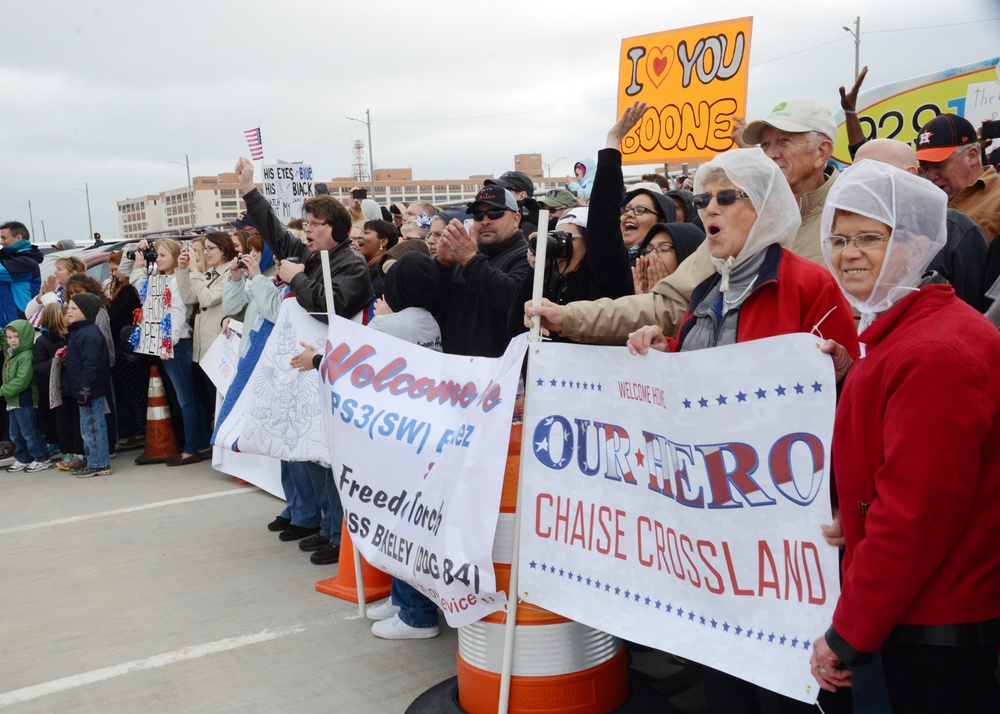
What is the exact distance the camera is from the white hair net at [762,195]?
9.08 ft

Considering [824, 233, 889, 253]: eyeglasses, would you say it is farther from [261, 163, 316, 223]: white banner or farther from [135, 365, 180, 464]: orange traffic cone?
[135, 365, 180, 464]: orange traffic cone

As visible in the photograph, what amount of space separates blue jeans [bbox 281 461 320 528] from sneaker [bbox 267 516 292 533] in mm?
125

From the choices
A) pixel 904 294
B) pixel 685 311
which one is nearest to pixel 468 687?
pixel 685 311

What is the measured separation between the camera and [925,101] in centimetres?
744

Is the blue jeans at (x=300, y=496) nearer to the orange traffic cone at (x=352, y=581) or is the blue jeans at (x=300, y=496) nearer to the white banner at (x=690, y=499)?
the orange traffic cone at (x=352, y=581)

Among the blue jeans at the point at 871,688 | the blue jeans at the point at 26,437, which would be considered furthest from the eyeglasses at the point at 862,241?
the blue jeans at the point at 26,437

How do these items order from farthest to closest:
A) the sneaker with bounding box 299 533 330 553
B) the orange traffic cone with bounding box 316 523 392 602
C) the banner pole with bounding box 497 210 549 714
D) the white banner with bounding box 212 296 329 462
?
1. the sneaker with bounding box 299 533 330 553
2. the white banner with bounding box 212 296 329 462
3. the orange traffic cone with bounding box 316 523 392 602
4. the banner pole with bounding box 497 210 549 714

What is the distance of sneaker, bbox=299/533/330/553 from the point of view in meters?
6.09

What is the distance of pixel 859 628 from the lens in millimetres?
2061

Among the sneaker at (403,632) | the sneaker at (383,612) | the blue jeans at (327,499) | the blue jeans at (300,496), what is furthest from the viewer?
the blue jeans at (300,496)

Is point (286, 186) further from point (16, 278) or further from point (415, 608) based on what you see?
point (415, 608)

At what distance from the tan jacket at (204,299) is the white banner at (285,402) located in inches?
117

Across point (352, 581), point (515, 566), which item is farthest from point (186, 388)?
point (515, 566)

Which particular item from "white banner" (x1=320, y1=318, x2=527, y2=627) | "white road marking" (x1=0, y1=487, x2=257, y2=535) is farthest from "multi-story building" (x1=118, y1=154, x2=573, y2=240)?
"white banner" (x1=320, y1=318, x2=527, y2=627)
